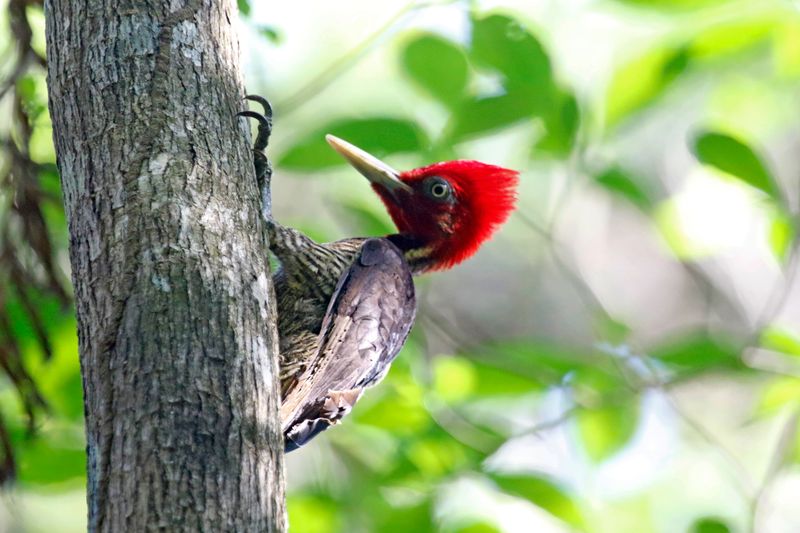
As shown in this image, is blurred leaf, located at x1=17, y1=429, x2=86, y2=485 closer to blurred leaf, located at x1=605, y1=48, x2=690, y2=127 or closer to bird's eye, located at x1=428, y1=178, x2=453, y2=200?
bird's eye, located at x1=428, y1=178, x2=453, y2=200

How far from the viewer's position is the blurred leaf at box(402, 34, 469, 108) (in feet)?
11.2

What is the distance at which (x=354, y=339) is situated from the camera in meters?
3.25

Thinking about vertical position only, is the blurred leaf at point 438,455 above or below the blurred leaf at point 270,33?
below

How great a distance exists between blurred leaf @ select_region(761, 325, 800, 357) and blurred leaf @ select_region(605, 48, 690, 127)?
35.4 inches

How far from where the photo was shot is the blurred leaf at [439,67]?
342 centimetres

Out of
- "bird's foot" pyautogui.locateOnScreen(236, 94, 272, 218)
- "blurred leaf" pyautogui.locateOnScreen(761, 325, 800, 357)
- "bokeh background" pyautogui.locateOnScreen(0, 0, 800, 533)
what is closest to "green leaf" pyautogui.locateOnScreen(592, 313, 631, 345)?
"bokeh background" pyautogui.locateOnScreen(0, 0, 800, 533)

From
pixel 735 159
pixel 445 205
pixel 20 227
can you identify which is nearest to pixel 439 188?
pixel 445 205

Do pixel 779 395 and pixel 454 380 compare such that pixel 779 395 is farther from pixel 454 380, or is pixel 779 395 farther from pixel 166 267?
pixel 166 267

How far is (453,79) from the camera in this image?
343 centimetres

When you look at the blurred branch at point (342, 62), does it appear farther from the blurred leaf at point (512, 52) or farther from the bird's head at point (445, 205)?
the bird's head at point (445, 205)

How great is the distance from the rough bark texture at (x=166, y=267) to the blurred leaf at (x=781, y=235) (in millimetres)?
2097

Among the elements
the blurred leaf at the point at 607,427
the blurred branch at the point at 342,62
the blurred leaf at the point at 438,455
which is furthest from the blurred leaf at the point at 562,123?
the blurred leaf at the point at 438,455

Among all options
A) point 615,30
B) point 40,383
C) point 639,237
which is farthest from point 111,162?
point 639,237

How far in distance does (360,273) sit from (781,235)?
1.50 metres
